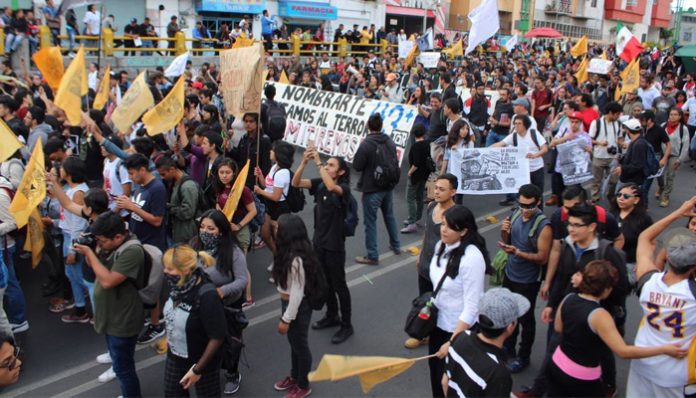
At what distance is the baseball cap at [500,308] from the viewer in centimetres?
290

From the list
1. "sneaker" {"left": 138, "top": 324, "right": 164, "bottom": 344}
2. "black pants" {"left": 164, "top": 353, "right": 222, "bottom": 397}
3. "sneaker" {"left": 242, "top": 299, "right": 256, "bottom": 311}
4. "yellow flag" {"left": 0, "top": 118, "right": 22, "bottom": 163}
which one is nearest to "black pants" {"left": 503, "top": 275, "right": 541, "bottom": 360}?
"black pants" {"left": 164, "top": 353, "right": 222, "bottom": 397}

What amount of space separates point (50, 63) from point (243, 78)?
381 centimetres

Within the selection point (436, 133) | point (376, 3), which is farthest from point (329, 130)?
point (376, 3)

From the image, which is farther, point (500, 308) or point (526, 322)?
point (526, 322)

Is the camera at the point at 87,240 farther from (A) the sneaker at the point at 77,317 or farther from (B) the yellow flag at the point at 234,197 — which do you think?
(A) the sneaker at the point at 77,317

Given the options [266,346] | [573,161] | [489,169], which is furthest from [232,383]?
[573,161]

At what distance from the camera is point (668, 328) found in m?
3.49

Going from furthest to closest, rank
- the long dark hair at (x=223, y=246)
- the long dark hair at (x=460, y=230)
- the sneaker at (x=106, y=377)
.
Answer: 1. the sneaker at (x=106, y=377)
2. the long dark hair at (x=223, y=246)
3. the long dark hair at (x=460, y=230)

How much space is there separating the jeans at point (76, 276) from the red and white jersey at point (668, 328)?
4740 millimetres

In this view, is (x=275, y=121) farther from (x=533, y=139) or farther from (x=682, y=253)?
(x=682, y=253)

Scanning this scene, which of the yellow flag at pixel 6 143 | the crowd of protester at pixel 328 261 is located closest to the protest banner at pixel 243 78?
the crowd of protester at pixel 328 261

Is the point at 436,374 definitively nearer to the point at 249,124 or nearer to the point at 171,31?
the point at 249,124

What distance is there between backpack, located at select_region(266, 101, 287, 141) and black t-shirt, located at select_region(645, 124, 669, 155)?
5.74 m

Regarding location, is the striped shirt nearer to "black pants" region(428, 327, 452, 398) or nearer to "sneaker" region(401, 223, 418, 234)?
"black pants" region(428, 327, 452, 398)
